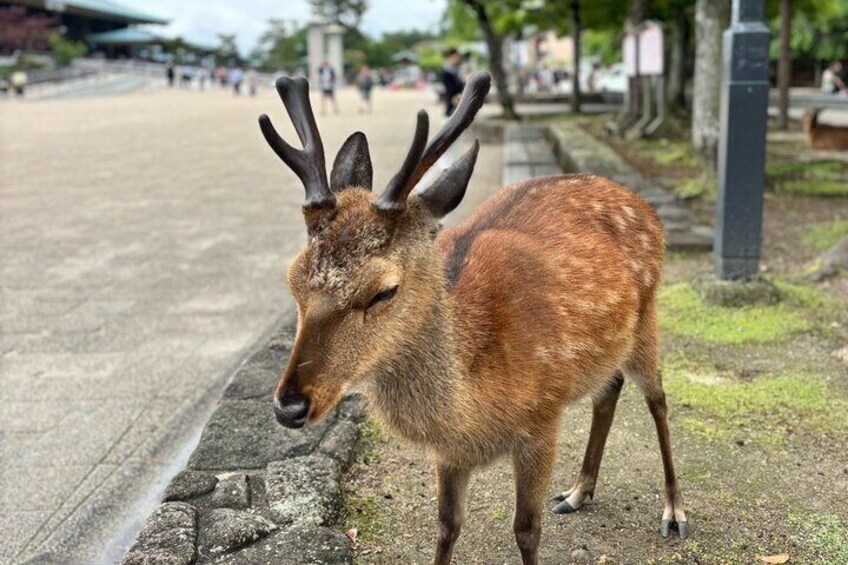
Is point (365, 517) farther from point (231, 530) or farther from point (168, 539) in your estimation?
point (168, 539)

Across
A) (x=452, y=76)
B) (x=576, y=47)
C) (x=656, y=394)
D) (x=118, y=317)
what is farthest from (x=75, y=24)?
(x=656, y=394)

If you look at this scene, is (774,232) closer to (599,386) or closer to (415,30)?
(599,386)

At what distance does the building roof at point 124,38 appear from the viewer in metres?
64.1

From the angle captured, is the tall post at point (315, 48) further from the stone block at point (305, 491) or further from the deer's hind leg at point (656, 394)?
the deer's hind leg at point (656, 394)

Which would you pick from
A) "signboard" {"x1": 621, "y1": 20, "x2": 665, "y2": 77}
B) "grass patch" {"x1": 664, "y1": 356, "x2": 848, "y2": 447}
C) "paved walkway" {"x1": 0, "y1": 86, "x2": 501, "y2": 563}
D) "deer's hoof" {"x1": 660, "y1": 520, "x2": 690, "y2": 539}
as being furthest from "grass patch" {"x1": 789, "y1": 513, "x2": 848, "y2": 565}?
"signboard" {"x1": 621, "y1": 20, "x2": 665, "y2": 77}

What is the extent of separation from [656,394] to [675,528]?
1.60 feet

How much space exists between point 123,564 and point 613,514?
1.76 meters

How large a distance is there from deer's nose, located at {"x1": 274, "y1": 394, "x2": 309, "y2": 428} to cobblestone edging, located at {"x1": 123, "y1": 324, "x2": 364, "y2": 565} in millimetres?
811

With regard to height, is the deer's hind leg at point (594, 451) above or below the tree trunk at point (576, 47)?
below

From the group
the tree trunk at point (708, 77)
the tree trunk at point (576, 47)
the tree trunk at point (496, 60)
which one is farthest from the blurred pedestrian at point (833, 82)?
the tree trunk at point (708, 77)

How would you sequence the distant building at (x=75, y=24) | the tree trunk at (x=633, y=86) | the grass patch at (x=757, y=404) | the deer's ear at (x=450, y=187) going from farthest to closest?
1. the distant building at (x=75, y=24)
2. the tree trunk at (x=633, y=86)
3. the grass patch at (x=757, y=404)
4. the deer's ear at (x=450, y=187)

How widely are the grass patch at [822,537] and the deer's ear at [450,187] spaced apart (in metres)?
1.76

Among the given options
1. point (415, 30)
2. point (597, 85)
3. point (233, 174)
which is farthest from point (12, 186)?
point (415, 30)

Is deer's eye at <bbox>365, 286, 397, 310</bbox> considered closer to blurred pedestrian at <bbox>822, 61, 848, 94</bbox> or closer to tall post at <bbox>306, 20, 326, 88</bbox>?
blurred pedestrian at <bbox>822, 61, 848, 94</bbox>
